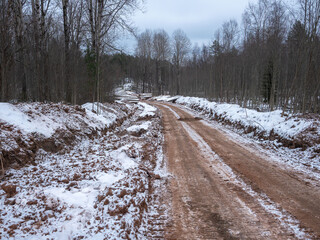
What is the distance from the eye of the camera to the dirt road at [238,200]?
3.31m

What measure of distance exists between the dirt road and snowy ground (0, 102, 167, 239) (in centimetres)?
50

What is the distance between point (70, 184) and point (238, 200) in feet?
12.3

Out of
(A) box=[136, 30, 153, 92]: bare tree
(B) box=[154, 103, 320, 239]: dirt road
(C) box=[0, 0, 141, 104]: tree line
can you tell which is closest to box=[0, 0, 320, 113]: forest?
(C) box=[0, 0, 141, 104]: tree line

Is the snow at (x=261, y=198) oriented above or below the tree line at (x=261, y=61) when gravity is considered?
below

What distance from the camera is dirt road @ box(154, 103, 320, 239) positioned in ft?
10.9

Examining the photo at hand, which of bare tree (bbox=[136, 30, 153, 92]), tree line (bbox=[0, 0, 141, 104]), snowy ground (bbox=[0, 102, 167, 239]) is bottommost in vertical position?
snowy ground (bbox=[0, 102, 167, 239])

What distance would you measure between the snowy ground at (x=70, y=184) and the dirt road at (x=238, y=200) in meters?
0.50

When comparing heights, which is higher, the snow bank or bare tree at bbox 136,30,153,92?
bare tree at bbox 136,30,153,92

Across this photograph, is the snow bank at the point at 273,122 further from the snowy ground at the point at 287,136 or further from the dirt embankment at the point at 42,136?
the dirt embankment at the point at 42,136

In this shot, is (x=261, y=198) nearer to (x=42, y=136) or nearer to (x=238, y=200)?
(x=238, y=200)

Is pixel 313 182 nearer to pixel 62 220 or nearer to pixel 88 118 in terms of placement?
pixel 62 220

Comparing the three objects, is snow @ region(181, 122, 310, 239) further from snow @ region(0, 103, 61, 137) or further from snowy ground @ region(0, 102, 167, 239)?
snow @ region(0, 103, 61, 137)

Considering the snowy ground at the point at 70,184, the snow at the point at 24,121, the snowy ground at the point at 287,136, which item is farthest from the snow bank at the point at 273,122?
the snow at the point at 24,121

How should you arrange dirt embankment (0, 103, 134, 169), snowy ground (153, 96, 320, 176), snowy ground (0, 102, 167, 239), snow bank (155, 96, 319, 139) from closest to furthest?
snowy ground (0, 102, 167, 239)
dirt embankment (0, 103, 134, 169)
snowy ground (153, 96, 320, 176)
snow bank (155, 96, 319, 139)
